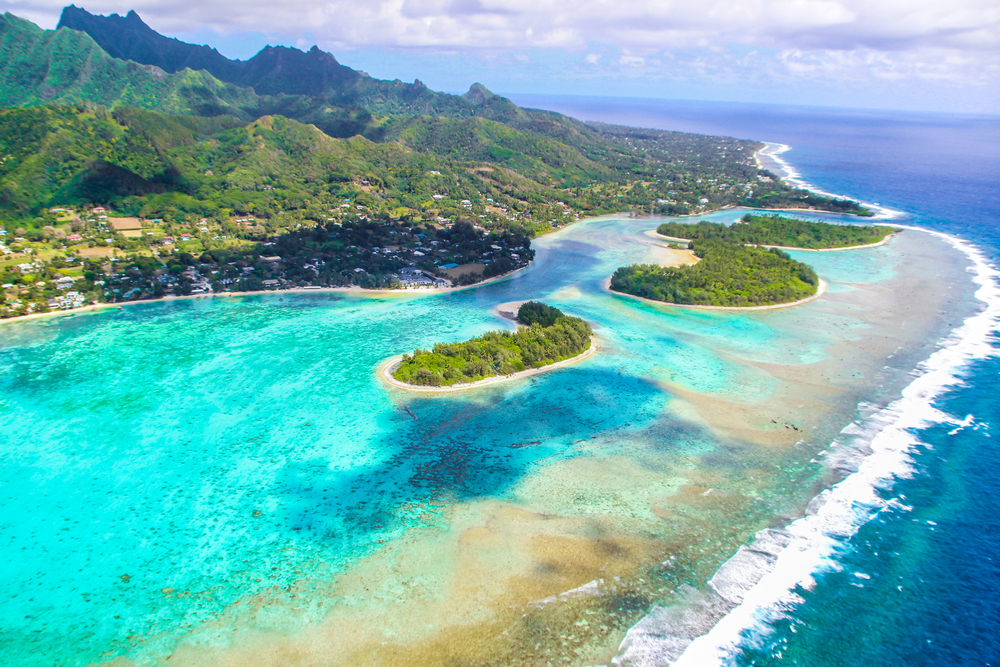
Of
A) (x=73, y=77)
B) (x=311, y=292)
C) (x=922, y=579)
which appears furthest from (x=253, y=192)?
(x=922, y=579)

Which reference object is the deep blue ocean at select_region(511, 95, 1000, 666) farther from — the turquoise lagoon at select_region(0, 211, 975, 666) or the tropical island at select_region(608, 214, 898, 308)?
the tropical island at select_region(608, 214, 898, 308)

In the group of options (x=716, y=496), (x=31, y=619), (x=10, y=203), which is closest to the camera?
(x=31, y=619)

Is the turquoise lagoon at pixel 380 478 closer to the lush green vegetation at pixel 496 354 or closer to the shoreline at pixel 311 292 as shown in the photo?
the lush green vegetation at pixel 496 354


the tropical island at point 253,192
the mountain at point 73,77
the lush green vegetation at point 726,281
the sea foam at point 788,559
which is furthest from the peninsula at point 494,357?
the mountain at point 73,77

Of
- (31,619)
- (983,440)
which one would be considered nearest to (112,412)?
(31,619)

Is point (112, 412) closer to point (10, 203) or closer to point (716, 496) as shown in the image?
point (716, 496)

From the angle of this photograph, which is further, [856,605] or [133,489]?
[133,489]

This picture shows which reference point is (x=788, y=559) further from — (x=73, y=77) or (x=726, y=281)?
(x=73, y=77)
